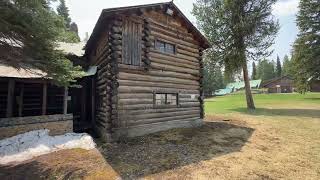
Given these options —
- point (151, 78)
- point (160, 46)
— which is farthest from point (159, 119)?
point (160, 46)

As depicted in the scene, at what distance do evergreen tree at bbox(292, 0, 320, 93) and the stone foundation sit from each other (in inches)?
1435

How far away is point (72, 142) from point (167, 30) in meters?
9.34

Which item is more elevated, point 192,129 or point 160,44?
point 160,44

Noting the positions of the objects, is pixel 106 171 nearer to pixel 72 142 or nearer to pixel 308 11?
pixel 72 142

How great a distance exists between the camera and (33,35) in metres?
10.4

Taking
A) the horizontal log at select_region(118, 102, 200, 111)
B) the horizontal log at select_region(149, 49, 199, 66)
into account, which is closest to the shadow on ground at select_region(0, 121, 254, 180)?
the horizontal log at select_region(118, 102, 200, 111)

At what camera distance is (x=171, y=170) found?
1002 cm

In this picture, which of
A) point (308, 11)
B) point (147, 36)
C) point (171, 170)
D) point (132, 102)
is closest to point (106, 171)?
point (171, 170)

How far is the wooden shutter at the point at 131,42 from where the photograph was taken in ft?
49.4

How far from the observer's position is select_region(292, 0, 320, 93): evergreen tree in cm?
3856

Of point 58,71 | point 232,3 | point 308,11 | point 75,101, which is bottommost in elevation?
point 75,101

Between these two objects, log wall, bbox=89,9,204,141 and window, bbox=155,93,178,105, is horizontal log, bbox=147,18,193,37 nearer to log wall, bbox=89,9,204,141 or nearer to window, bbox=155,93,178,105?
log wall, bbox=89,9,204,141

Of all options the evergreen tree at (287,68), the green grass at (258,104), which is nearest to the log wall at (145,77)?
the green grass at (258,104)

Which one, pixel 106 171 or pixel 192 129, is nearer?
pixel 106 171
